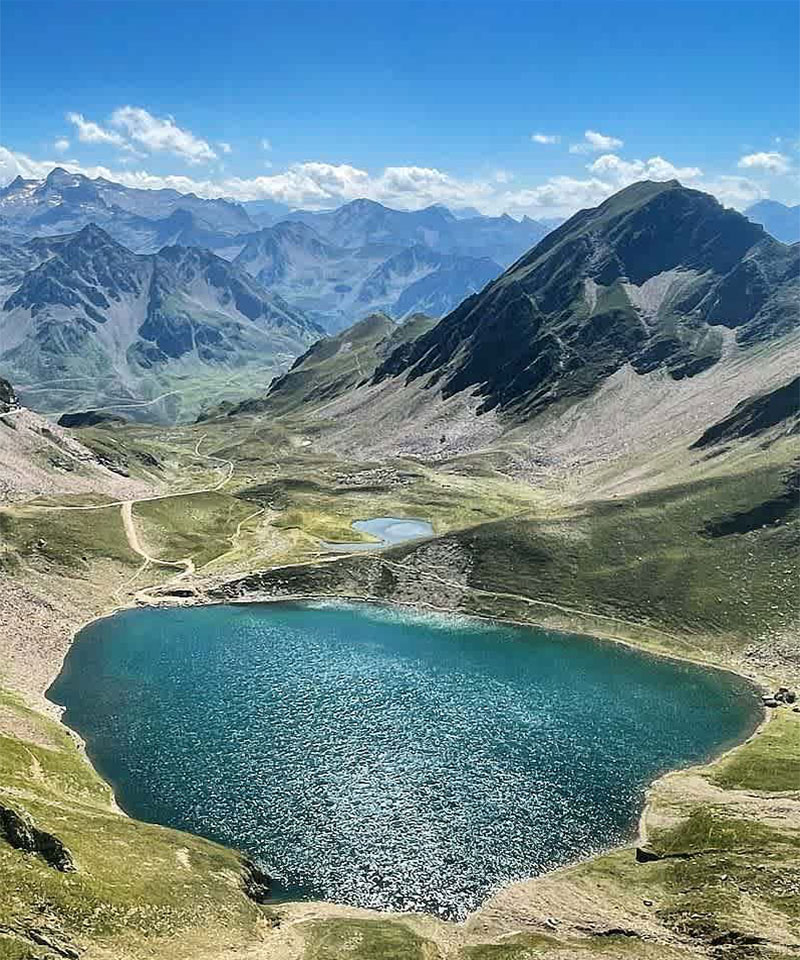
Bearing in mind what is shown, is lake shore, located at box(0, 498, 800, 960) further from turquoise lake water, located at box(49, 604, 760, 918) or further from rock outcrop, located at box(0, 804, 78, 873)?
rock outcrop, located at box(0, 804, 78, 873)

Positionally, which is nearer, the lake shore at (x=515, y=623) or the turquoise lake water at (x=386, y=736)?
the lake shore at (x=515, y=623)

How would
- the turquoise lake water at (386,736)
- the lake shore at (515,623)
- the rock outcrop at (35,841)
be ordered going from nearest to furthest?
the rock outcrop at (35,841) < the lake shore at (515,623) < the turquoise lake water at (386,736)

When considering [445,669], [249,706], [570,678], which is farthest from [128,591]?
[570,678]

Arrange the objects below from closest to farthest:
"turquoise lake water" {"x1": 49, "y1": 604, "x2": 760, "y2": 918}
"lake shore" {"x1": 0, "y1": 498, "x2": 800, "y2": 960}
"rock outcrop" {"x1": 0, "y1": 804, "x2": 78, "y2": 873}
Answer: "rock outcrop" {"x1": 0, "y1": 804, "x2": 78, "y2": 873} < "lake shore" {"x1": 0, "y1": 498, "x2": 800, "y2": 960} < "turquoise lake water" {"x1": 49, "y1": 604, "x2": 760, "y2": 918}

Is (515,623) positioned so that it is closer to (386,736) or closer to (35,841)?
(386,736)

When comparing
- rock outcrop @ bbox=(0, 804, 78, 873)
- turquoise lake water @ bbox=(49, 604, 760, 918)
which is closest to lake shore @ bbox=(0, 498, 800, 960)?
turquoise lake water @ bbox=(49, 604, 760, 918)

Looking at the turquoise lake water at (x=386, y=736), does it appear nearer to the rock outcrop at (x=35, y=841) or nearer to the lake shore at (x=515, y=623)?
the lake shore at (x=515, y=623)

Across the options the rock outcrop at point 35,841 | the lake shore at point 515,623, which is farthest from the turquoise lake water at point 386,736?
the rock outcrop at point 35,841

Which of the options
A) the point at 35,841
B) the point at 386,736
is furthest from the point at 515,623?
the point at 35,841
